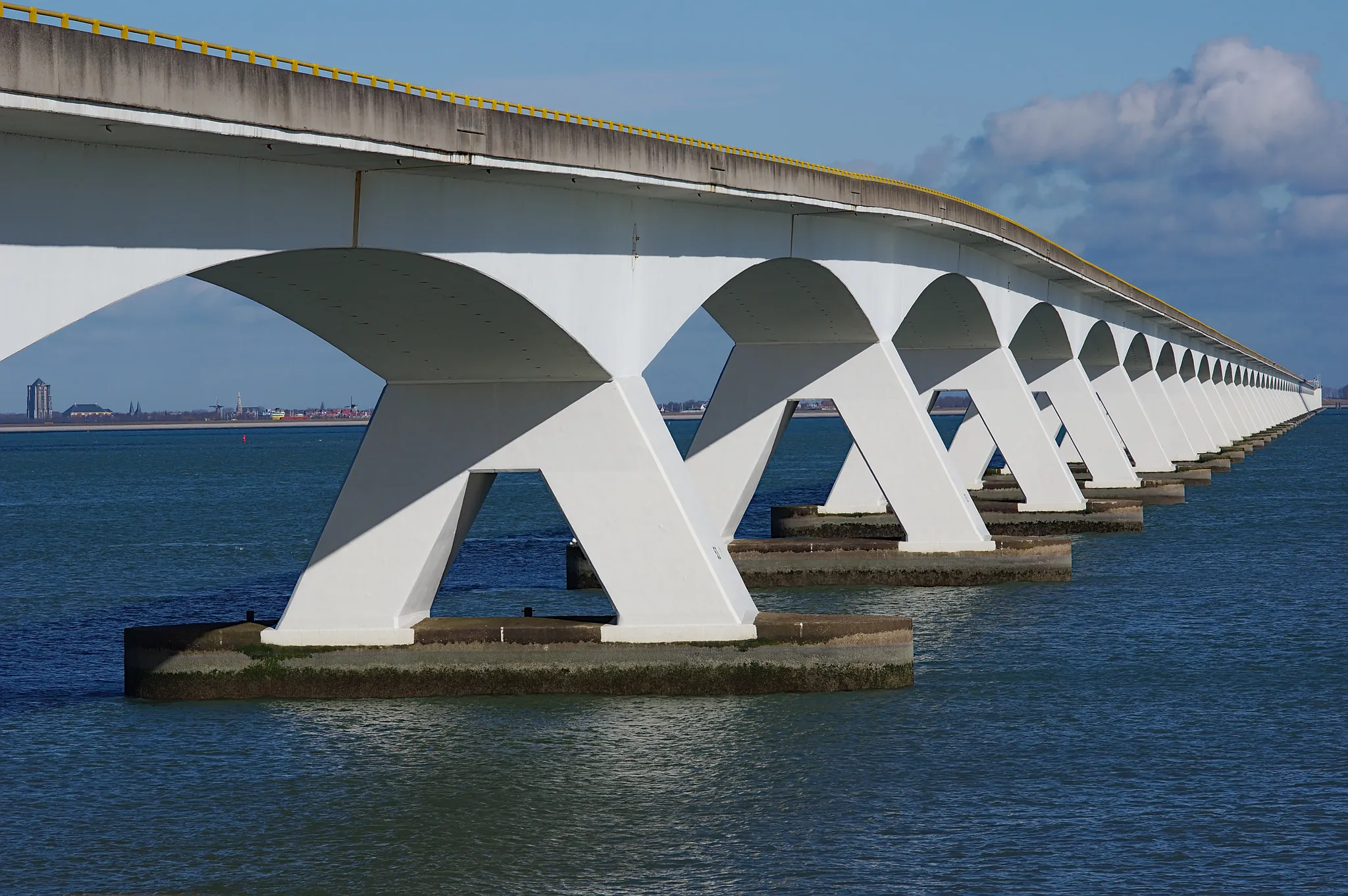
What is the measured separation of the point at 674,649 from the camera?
84.5 feet

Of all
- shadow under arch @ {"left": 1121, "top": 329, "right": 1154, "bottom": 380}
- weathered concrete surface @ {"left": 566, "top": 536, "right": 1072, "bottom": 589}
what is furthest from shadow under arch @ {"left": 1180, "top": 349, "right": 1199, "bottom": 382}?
weathered concrete surface @ {"left": 566, "top": 536, "right": 1072, "bottom": 589}

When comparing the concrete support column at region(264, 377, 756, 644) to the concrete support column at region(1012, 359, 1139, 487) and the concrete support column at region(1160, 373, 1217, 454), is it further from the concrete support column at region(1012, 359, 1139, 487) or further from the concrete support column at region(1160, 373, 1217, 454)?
the concrete support column at region(1160, 373, 1217, 454)

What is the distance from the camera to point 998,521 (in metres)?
51.2

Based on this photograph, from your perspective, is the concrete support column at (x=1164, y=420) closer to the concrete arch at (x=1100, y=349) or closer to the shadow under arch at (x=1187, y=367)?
the concrete arch at (x=1100, y=349)

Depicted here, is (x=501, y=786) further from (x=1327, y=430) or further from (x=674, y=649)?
(x=1327, y=430)

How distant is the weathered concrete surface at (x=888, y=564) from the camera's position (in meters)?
40.4

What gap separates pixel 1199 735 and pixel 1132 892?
7.47 metres

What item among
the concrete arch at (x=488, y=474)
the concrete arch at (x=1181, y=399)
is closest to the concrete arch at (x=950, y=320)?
the concrete arch at (x=488, y=474)

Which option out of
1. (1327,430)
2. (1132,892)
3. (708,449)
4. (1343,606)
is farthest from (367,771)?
(1327,430)

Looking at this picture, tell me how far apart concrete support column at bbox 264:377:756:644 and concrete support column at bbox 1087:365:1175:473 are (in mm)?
56790

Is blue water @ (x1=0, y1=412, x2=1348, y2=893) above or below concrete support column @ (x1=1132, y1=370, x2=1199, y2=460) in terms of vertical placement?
below

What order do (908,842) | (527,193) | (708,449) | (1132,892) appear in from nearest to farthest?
(1132,892) < (908,842) < (527,193) < (708,449)

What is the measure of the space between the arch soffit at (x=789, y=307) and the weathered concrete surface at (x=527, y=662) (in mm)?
11284

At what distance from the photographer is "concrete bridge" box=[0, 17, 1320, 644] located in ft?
54.6
